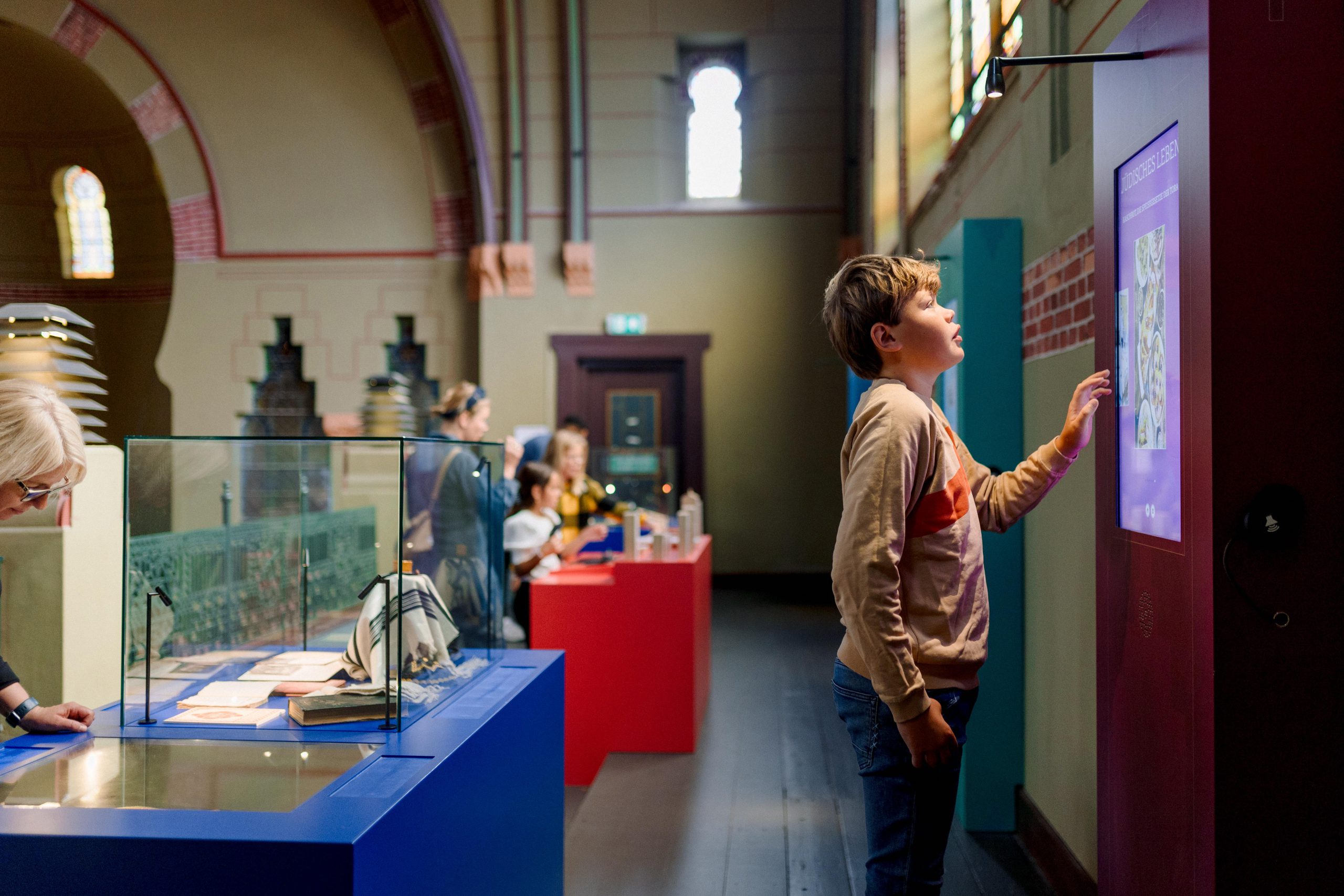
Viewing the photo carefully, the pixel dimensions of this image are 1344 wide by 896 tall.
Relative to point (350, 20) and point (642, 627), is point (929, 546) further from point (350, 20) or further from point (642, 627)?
point (350, 20)

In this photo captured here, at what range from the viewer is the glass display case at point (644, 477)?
7441 mm

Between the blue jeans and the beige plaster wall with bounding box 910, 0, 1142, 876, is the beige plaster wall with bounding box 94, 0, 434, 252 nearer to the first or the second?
the beige plaster wall with bounding box 910, 0, 1142, 876

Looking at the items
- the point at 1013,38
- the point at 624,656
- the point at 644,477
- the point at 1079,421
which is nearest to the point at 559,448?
the point at 644,477

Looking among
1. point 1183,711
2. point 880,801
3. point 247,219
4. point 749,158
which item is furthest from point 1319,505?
point 247,219

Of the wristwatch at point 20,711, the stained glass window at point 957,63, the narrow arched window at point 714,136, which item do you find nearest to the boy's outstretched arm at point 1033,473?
the wristwatch at point 20,711

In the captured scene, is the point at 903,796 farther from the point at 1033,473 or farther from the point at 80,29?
the point at 80,29

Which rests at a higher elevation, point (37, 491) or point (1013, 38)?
point (1013, 38)

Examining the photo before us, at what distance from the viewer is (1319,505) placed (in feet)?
5.02

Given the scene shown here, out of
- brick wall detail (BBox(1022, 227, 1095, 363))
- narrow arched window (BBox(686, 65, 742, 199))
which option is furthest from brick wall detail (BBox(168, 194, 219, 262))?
brick wall detail (BBox(1022, 227, 1095, 363))

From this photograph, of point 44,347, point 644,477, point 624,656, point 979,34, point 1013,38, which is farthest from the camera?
point 644,477

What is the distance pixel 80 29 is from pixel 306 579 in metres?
9.42

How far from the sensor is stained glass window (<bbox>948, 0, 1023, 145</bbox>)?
3.80 m

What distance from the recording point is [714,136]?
10203 mm

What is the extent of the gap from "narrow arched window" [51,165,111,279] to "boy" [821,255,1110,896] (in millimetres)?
5829
